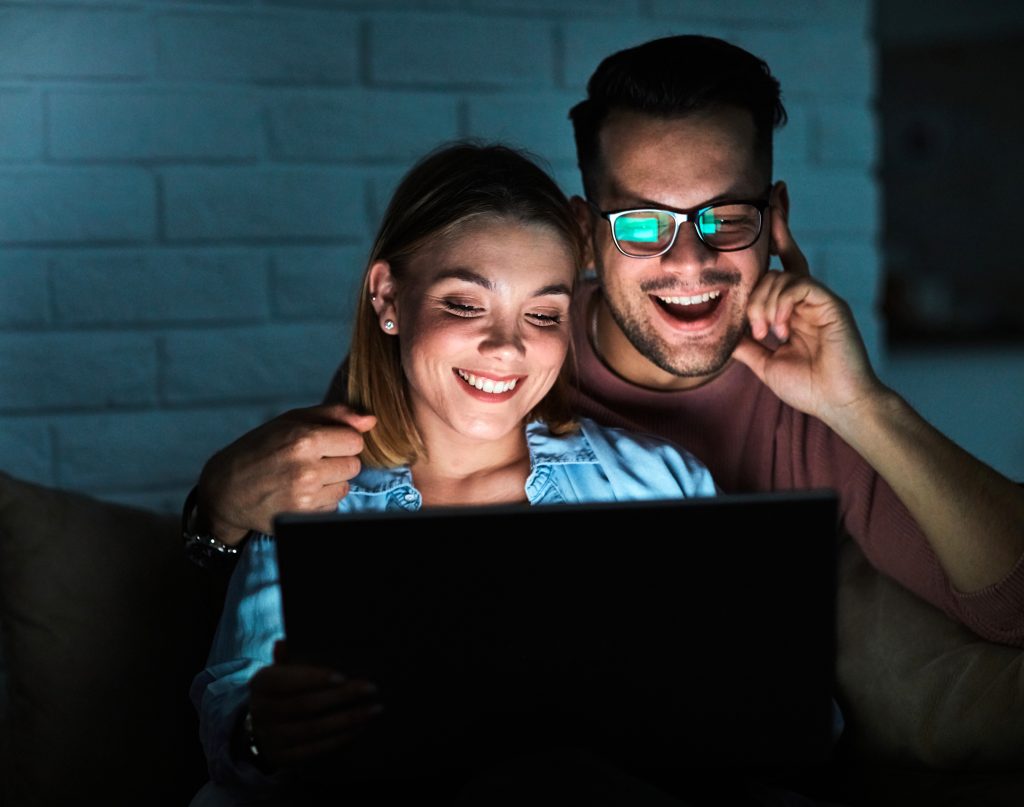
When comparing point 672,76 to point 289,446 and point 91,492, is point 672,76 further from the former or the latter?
point 91,492

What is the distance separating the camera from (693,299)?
1585 millimetres

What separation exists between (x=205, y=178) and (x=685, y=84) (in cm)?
83

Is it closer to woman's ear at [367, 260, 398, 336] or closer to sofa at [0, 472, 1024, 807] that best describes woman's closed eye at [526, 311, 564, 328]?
woman's ear at [367, 260, 398, 336]

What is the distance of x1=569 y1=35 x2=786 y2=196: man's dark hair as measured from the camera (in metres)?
1.55

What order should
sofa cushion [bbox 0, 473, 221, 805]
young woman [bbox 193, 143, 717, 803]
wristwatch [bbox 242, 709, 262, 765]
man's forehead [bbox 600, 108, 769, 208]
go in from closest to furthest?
wristwatch [bbox 242, 709, 262, 765], young woman [bbox 193, 143, 717, 803], sofa cushion [bbox 0, 473, 221, 805], man's forehead [bbox 600, 108, 769, 208]

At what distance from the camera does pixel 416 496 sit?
146 centimetres

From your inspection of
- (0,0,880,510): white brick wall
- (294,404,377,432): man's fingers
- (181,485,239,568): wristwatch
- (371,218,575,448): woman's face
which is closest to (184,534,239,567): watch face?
(181,485,239,568): wristwatch

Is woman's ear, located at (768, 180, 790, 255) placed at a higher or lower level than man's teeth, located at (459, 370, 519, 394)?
higher

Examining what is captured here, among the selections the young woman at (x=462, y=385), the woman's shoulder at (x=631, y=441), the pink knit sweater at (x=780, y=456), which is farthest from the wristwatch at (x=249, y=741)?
the pink knit sweater at (x=780, y=456)

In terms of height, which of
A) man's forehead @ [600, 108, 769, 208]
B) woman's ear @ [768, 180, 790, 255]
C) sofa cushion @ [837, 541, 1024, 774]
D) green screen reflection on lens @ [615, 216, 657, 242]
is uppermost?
man's forehead @ [600, 108, 769, 208]

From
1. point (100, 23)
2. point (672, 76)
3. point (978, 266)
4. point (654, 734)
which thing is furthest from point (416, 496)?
point (978, 266)

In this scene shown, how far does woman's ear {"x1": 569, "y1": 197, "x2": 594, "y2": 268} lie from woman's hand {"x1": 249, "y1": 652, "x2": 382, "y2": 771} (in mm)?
788

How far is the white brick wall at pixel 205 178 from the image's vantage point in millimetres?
1864

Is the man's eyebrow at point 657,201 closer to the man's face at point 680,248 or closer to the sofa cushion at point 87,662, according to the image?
the man's face at point 680,248
